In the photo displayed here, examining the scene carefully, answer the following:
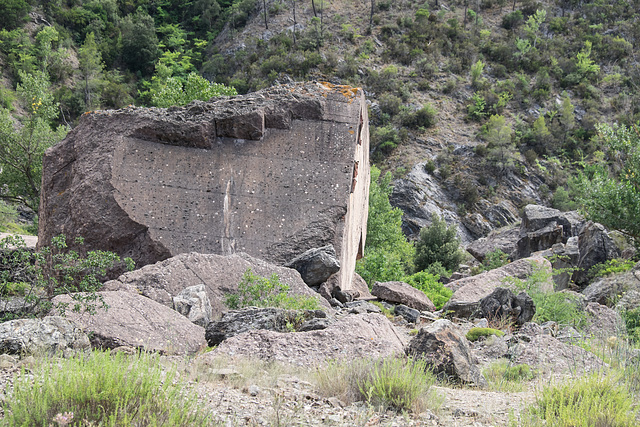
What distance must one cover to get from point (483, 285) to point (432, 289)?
1935 millimetres

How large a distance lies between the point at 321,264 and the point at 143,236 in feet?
9.31

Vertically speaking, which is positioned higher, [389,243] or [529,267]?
[529,267]

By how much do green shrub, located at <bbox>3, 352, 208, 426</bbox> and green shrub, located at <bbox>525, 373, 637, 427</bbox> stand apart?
1892 millimetres

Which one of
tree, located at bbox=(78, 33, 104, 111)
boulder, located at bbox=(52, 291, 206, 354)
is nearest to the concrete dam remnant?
boulder, located at bbox=(52, 291, 206, 354)

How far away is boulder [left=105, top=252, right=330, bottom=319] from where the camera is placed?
21.1 feet

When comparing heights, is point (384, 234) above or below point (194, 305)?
below

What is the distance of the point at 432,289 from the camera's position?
1295 cm

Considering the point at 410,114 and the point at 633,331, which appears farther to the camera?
the point at 410,114

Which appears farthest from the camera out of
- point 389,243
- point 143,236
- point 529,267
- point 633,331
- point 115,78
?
point 115,78

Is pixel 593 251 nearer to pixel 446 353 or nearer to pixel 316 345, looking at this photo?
pixel 446 353

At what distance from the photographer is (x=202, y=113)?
989 centimetres

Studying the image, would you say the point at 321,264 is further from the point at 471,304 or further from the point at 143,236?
the point at 143,236

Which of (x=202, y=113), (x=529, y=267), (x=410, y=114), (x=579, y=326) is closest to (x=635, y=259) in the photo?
(x=529, y=267)

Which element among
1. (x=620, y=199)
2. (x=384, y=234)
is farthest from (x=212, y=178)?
(x=384, y=234)
